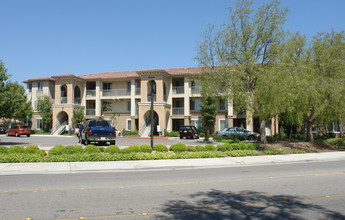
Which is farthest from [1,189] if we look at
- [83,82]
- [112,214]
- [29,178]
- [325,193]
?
[83,82]

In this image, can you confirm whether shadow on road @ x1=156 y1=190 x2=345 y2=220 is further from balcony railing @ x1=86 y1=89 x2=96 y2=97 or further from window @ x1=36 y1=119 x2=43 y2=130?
window @ x1=36 y1=119 x2=43 y2=130

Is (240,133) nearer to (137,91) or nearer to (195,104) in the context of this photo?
(195,104)

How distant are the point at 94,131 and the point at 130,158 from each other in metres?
6.70

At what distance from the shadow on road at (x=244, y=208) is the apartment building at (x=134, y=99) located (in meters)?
29.7

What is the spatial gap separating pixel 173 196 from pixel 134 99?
34643mm

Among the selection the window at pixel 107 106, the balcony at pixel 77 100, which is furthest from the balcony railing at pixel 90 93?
the window at pixel 107 106

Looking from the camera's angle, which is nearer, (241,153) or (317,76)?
(241,153)

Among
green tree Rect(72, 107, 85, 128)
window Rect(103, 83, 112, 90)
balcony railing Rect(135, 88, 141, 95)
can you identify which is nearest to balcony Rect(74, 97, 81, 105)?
green tree Rect(72, 107, 85, 128)

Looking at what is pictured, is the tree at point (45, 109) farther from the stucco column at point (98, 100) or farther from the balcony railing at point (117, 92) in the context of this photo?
the balcony railing at point (117, 92)

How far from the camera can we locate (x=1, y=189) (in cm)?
780

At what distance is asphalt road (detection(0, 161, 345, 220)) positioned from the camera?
5711mm

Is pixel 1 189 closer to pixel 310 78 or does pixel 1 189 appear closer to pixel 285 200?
pixel 285 200

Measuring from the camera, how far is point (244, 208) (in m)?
6.14

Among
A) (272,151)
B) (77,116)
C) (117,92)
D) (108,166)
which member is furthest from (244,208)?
(117,92)
